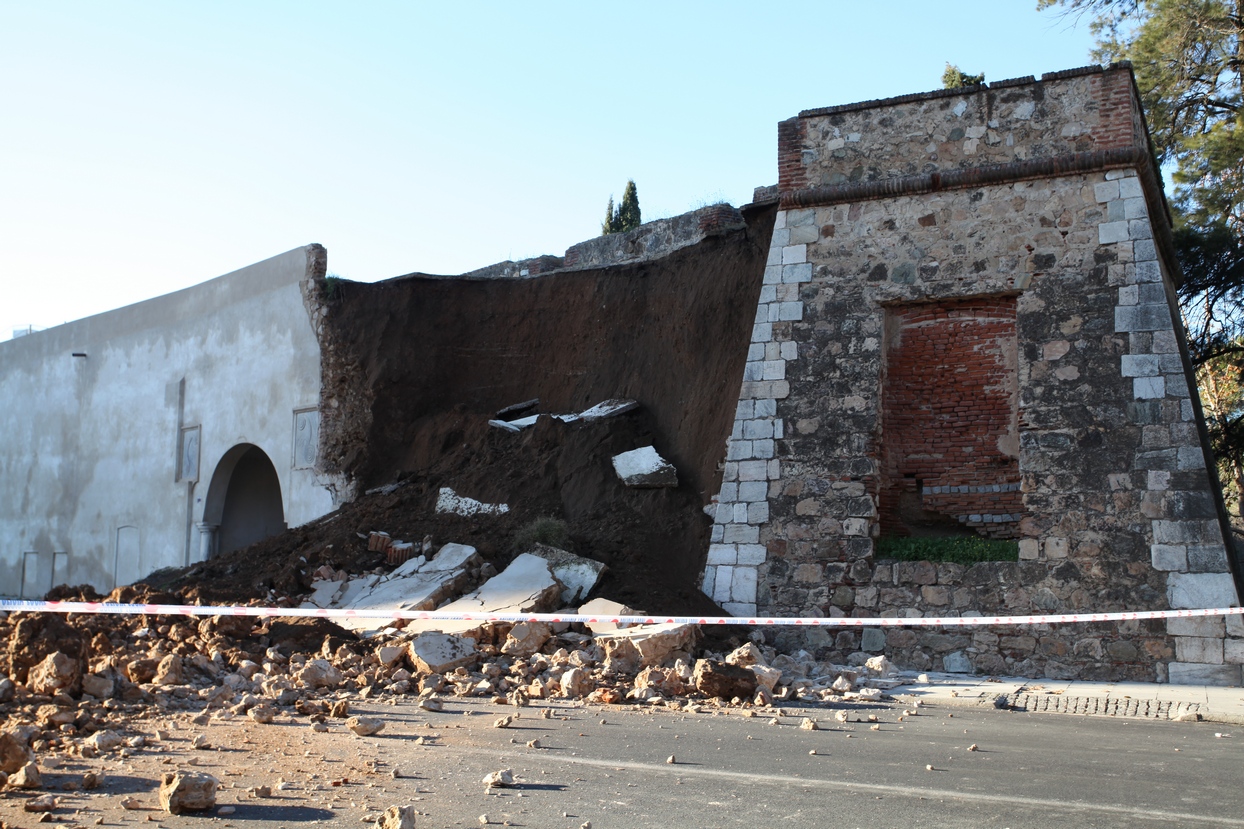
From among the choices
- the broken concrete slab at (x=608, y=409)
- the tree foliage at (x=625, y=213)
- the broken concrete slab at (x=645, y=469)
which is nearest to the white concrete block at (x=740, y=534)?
the broken concrete slab at (x=645, y=469)

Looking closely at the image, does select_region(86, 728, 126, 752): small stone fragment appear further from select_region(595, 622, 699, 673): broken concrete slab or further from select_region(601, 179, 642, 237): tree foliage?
select_region(601, 179, 642, 237): tree foliage

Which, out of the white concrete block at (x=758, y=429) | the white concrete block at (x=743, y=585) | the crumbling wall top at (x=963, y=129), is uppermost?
the crumbling wall top at (x=963, y=129)

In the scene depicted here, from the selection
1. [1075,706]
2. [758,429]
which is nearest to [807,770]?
[1075,706]

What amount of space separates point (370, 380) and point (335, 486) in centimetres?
174

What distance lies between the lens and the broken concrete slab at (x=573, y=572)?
456 inches

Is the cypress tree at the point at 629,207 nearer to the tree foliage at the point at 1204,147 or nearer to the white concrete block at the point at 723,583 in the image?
the tree foliage at the point at 1204,147

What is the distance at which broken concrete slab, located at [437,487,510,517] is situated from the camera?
46.2 ft

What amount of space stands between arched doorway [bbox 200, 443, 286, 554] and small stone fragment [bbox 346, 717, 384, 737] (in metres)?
12.9

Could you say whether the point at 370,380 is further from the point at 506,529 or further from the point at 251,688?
the point at 251,688

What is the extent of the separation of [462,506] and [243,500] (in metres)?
7.48

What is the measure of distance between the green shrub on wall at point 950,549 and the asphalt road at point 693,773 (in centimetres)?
A: 295

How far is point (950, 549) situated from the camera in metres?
11.1

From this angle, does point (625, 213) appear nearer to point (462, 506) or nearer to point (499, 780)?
point (462, 506)

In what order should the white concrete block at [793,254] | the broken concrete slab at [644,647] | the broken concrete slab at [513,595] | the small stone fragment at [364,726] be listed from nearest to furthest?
the small stone fragment at [364,726], the broken concrete slab at [644,647], the broken concrete slab at [513,595], the white concrete block at [793,254]
